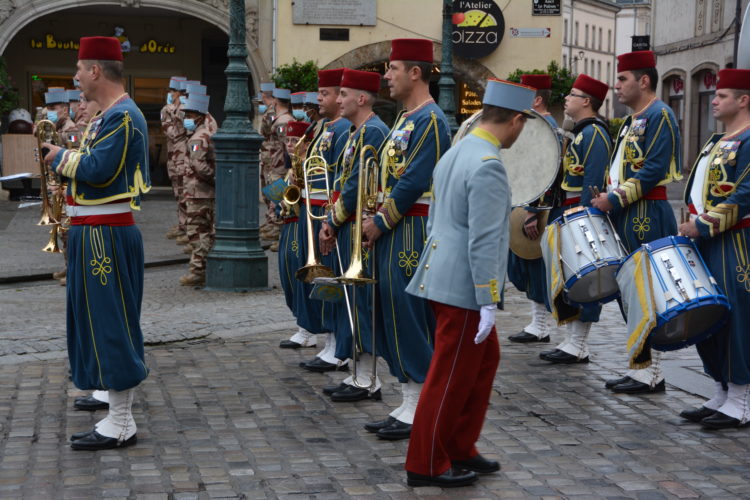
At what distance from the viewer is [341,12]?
30.7 metres

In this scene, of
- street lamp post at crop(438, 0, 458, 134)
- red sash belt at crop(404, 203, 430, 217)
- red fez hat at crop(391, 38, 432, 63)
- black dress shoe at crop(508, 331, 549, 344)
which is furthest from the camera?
street lamp post at crop(438, 0, 458, 134)

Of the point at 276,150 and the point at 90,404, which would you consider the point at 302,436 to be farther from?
the point at 276,150

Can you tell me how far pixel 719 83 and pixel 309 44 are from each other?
24292 mm

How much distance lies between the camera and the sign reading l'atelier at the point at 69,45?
29.7m

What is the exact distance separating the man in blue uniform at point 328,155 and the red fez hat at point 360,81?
1.83 feet

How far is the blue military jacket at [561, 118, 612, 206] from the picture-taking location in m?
8.00

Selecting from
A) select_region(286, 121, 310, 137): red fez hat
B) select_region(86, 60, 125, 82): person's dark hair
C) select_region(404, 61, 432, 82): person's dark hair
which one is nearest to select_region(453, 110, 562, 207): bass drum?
select_region(404, 61, 432, 82): person's dark hair

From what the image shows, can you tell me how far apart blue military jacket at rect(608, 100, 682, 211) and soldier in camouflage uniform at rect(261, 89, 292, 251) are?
6.96m

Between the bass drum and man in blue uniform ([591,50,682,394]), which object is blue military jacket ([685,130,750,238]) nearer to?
man in blue uniform ([591,50,682,394])

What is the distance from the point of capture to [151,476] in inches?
214

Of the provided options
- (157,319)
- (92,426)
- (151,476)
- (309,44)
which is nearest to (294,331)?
(157,319)

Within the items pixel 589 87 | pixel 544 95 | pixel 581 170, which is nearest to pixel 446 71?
pixel 544 95

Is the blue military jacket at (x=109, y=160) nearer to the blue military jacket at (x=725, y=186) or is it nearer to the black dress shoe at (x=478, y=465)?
the black dress shoe at (x=478, y=465)

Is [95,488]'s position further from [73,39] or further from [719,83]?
[73,39]
